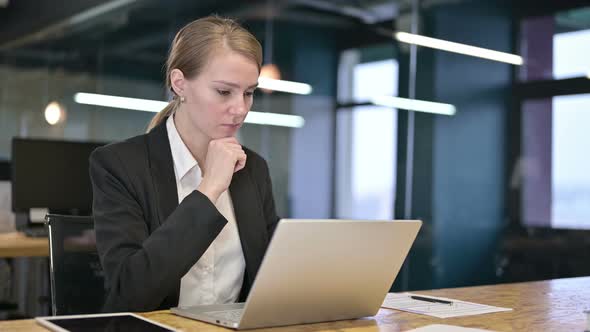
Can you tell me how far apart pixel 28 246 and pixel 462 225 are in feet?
10.0

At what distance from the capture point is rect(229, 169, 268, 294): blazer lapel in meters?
1.86

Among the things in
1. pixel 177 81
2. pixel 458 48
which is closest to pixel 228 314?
pixel 177 81

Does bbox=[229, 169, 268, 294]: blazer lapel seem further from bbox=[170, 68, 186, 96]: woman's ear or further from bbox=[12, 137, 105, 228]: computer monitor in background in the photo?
bbox=[12, 137, 105, 228]: computer monitor in background

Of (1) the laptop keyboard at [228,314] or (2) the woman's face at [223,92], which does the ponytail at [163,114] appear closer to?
(2) the woman's face at [223,92]

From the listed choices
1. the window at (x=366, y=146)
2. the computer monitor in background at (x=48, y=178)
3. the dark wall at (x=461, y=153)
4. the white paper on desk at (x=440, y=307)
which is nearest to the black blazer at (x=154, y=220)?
the white paper on desk at (x=440, y=307)

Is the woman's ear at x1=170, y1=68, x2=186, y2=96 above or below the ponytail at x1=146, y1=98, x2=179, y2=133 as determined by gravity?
above

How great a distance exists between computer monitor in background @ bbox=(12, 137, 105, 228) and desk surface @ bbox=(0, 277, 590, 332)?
2497mm

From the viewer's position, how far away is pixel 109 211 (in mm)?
1699

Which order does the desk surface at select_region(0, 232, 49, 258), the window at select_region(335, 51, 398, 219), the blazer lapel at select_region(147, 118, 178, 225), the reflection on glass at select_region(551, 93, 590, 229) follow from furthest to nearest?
1. the window at select_region(335, 51, 398, 219)
2. the reflection on glass at select_region(551, 93, 590, 229)
3. the desk surface at select_region(0, 232, 49, 258)
4. the blazer lapel at select_region(147, 118, 178, 225)

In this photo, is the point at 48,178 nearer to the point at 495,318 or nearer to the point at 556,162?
the point at 495,318

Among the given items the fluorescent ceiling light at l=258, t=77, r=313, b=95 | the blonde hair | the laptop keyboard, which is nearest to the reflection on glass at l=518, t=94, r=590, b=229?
the fluorescent ceiling light at l=258, t=77, r=313, b=95

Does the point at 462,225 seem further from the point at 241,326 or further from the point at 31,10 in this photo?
the point at 241,326

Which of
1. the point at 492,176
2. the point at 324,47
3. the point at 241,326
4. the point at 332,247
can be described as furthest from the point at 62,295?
the point at 324,47

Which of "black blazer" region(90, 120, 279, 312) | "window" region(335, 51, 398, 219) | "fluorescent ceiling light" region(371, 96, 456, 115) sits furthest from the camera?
"window" region(335, 51, 398, 219)
